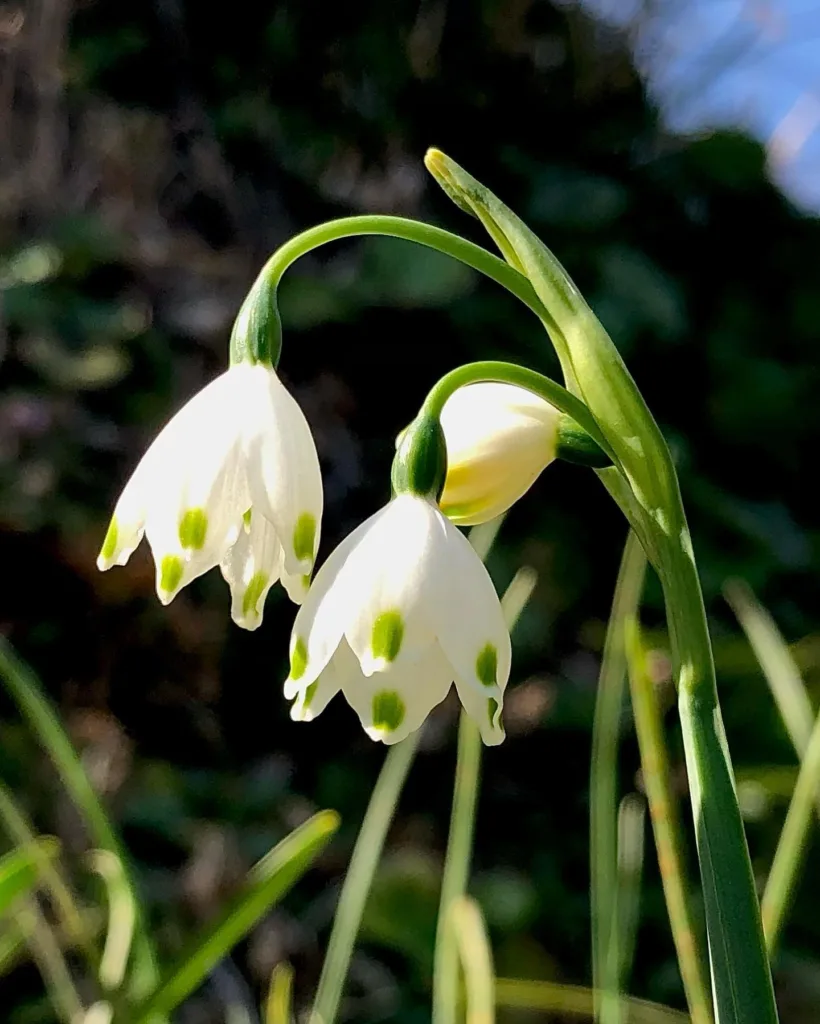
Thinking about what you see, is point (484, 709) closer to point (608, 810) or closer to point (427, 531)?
point (427, 531)

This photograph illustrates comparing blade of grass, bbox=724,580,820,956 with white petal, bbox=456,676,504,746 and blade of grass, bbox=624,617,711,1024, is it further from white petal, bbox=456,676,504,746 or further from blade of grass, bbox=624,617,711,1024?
white petal, bbox=456,676,504,746

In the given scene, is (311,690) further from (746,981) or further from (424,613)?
(746,981)

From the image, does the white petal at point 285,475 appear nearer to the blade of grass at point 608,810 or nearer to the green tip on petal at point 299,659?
the green tip on petal at point 299,659

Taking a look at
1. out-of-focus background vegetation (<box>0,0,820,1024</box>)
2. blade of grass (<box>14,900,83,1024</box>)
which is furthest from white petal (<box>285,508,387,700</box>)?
out-of-focus background vegetation (<box>0,0,820,1024</box>)

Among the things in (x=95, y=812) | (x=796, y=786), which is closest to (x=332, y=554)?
(x=95, y=812)

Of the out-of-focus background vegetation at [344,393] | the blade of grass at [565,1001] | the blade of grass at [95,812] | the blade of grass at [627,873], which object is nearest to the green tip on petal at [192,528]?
the blade of grass at [95,812]

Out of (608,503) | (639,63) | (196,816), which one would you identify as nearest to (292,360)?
(608,503)

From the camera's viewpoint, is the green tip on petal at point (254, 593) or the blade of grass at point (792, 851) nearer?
the green tip on petal at point (254, 593)
